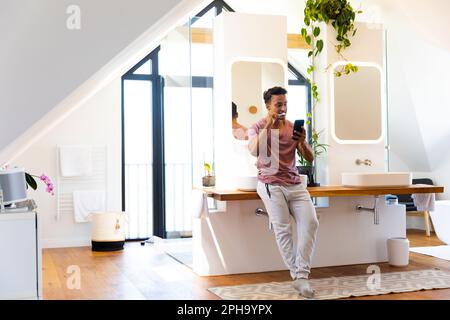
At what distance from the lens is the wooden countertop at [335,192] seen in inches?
150

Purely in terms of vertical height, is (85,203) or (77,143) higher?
(77,143)

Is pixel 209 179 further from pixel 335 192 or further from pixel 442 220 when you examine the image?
pixel 442 220

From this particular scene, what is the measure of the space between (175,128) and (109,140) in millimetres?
1311

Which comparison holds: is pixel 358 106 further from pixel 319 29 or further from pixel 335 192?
pixel 335 192

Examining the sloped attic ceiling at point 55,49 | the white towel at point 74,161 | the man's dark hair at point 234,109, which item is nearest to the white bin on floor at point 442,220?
the man's dark hair at point 234,109

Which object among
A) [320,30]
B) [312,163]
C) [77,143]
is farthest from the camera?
[77,143]

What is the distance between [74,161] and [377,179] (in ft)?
10.0

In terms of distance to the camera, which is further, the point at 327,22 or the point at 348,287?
the point at 327,22

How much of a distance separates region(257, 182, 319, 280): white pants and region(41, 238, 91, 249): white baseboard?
2.94 metres

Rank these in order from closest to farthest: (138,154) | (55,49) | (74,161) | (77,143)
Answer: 1. (55,49)
2. (74,161)
3. (77,143)
4. (138,154)

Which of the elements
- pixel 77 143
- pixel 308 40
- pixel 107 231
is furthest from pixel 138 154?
pixel 308 40

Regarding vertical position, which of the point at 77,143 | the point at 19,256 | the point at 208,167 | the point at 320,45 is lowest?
the point at 19,256

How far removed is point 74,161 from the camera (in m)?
5.78
